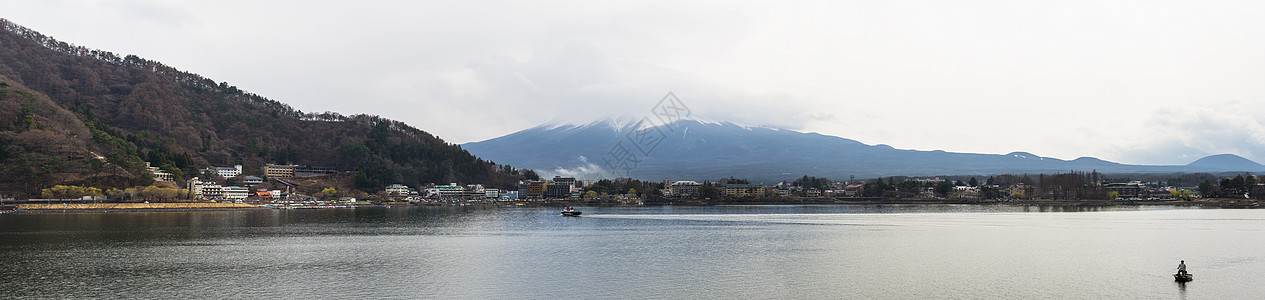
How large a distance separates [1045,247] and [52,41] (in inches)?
6307

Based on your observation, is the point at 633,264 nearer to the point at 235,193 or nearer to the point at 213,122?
the point at 235,193

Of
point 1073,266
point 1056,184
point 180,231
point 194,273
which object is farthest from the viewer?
point 1056,184

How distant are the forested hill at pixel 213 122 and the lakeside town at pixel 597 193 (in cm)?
473

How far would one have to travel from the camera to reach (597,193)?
128 m

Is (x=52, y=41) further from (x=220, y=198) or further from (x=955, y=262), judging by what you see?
(x=955, y=262)

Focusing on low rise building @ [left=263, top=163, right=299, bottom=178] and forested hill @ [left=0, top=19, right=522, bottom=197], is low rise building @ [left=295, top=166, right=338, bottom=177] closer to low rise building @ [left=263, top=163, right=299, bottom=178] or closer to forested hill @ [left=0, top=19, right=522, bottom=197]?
low rise building @ [left=263, top=163, right=299, bottom=178]

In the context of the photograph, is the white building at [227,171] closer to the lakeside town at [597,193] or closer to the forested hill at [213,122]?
the lakeside town at [597,193]

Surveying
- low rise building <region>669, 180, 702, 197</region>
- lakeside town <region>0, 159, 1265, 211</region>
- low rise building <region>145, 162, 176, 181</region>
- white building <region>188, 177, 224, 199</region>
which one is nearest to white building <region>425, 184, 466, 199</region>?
lakeside town <region>0, 159, 1265, 211</region>

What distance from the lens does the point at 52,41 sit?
134 meters

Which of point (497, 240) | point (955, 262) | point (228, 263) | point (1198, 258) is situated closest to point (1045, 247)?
point (1198, 258)

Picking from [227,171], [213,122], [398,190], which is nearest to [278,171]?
[227,171]

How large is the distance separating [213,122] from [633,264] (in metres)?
125

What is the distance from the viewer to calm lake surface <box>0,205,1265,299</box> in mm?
19938

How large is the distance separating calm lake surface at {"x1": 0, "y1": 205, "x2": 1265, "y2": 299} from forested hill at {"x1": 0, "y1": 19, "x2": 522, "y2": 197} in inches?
3150
